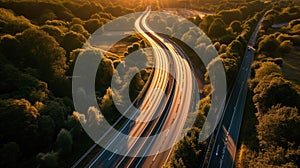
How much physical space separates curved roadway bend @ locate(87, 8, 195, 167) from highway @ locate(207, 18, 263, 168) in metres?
7.31

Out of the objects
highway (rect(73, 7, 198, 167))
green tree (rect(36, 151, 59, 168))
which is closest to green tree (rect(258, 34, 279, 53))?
highway (rect(73, 7, 198, 167))

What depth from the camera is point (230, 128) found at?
41125 millimetres

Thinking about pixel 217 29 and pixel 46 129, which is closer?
pixel 46 129

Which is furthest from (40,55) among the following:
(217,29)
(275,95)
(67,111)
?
(217,29)

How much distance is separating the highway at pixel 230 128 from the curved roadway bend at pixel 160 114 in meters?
7.31

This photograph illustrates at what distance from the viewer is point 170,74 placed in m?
65.4

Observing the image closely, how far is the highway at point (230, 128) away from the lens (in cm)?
3375

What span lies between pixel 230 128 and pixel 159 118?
14147 mm

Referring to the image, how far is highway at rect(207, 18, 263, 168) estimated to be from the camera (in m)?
33.8

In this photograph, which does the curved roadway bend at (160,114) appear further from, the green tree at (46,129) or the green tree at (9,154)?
the green tree at (9,154)

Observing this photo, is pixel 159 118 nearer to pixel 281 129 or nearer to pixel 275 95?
pixel 281 129

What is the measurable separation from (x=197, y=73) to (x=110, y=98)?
1258 inches

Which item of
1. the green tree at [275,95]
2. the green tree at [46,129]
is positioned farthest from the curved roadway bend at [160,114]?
the green tree at [275,95]

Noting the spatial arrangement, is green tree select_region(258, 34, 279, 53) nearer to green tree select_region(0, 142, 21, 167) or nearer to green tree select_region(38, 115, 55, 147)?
green tree select_region(38, 115, 55, 147)
